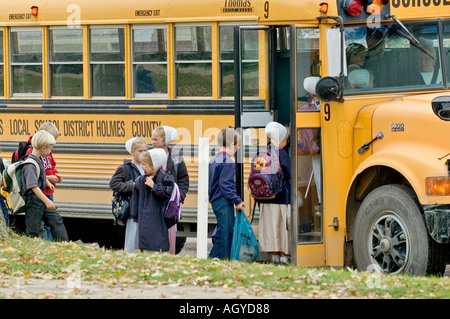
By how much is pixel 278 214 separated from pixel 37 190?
2.26 metres

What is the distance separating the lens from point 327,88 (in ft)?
32.6

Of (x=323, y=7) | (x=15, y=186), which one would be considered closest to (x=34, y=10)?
(x=15, y=186)

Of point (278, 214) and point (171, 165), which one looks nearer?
point (278, 214)

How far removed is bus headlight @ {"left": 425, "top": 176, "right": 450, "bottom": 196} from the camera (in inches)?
353

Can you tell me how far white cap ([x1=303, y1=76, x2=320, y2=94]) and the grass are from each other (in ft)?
5.61

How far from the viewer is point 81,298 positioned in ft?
25.3

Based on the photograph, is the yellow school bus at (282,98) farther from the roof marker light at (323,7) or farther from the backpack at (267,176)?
the backpack at (267,176)

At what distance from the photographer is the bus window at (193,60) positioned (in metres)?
12.2

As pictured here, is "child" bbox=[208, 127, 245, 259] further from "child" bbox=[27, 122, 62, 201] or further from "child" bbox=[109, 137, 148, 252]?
"child" bbox=[27, 122, 62, 201]

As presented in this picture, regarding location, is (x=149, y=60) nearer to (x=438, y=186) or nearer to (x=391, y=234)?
(x=391, y=234)

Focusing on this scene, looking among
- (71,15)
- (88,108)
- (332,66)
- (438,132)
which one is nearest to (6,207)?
(88,108)

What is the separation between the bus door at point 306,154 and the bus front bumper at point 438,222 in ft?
4.83

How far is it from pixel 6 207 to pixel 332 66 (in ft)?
13.0

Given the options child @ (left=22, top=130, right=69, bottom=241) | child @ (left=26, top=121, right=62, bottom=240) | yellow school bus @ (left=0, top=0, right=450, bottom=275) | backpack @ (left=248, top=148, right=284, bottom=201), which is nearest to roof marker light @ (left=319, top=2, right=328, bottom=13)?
yellow school bus @ (left=0, top=0, right=450, bottom=275)
